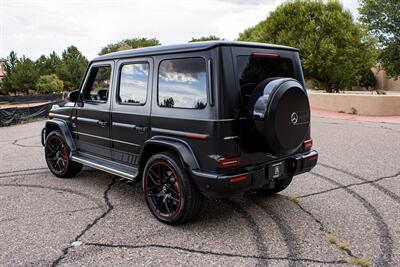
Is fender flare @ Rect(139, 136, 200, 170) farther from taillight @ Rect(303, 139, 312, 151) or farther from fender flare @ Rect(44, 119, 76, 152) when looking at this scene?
fender flare @ Rect(44, 119, 76, 152)

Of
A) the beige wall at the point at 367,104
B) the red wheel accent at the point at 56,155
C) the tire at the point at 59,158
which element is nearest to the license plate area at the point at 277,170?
the tire at the point at 59,158

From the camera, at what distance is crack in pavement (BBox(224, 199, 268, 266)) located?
316cm

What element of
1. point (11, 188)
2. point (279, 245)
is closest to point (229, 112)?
point (279, 245)

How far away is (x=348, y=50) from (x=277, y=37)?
4.13m

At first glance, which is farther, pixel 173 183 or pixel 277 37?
pixel 277 37

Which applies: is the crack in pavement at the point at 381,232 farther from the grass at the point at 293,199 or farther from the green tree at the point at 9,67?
the green tree at the point at 9,67

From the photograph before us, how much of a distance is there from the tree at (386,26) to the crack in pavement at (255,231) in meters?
22.2

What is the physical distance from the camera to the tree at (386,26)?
71.3 feet

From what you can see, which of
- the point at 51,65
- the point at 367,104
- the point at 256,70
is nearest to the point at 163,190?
the point at 256,70

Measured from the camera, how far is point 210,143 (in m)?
3.38

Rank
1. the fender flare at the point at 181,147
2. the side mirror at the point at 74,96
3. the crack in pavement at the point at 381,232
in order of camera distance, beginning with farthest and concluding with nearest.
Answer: the side mirror at the point at 74,96 → the fender flare at the point at 181,147 → the crack in pavement at the point at 381,232

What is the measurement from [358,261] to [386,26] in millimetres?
23400

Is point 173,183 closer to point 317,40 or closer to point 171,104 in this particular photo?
point 171,104

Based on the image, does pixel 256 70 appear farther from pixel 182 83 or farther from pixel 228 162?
pixel 228 162
